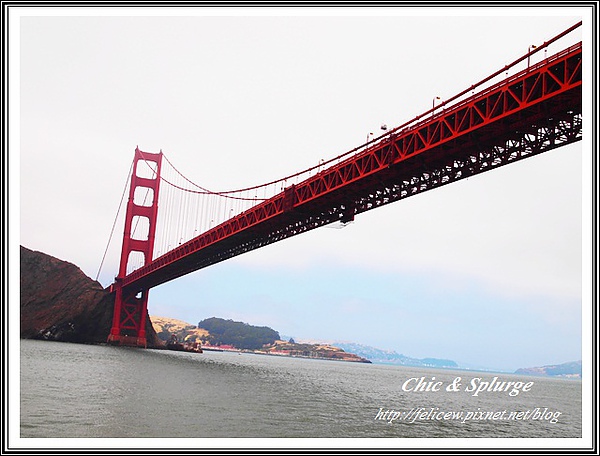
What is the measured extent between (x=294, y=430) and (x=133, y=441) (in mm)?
5099

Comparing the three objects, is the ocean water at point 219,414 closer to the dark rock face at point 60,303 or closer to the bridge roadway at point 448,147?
the bridge roadway at point 448,147

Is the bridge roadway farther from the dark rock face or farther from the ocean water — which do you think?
the dark rock face

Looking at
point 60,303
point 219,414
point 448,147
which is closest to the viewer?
point 219,414

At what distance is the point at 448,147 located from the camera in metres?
25.0

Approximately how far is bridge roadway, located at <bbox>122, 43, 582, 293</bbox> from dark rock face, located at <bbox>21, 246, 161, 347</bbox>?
43.2 metres

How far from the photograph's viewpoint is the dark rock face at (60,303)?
7700 centimetres

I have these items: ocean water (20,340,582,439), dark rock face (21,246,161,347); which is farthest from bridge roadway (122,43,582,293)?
dark rock face (21,246,161,347)

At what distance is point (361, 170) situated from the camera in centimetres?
3070

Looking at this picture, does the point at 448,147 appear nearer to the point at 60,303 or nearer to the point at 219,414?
the point at 219,414

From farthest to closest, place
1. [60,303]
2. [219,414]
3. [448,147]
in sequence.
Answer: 1. [60,303]
2. [448,147]
3. [219,414]

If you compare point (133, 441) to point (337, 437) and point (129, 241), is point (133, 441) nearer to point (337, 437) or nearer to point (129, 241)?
point (337, 437)

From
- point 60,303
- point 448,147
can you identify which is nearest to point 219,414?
point 448,147

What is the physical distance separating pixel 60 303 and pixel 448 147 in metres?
68.0

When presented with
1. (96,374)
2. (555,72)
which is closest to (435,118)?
(555,72)
